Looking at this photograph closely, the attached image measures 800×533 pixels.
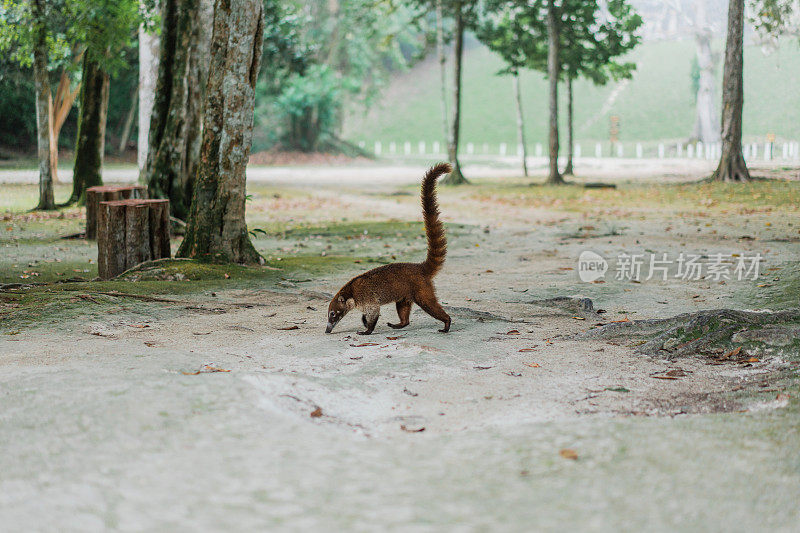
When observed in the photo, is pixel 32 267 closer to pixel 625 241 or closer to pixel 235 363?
pixel 235 363

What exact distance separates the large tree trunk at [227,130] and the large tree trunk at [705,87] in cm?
5252

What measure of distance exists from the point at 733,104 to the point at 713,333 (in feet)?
69.0

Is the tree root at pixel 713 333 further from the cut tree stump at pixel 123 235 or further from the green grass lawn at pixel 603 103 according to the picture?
the green grass lawn at pixel 603 103

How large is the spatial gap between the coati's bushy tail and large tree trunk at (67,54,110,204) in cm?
1554

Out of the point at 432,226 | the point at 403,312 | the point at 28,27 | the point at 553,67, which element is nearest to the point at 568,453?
the point at 432,226

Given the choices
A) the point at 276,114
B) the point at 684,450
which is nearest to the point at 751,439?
the point at 684,450

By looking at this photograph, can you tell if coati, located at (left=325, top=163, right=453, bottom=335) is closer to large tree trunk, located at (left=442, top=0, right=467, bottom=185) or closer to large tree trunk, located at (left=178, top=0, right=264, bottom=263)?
large tree trunk, located at (left=178, top=0, right=264, bottom=263)

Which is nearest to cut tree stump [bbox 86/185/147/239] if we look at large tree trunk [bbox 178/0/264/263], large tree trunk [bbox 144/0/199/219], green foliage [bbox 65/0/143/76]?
large tree trunk [bbox 144/0/199/219]

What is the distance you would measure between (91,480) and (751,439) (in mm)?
3107

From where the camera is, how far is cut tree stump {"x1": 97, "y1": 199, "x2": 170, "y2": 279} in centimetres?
1059

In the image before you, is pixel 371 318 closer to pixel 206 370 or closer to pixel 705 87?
pixel 206 370

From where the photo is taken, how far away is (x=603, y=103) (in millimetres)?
74750

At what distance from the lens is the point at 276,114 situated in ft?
181

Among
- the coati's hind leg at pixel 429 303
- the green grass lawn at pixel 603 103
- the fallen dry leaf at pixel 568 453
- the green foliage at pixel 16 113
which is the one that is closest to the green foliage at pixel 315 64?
the green grass lawn at pixel 603 103
